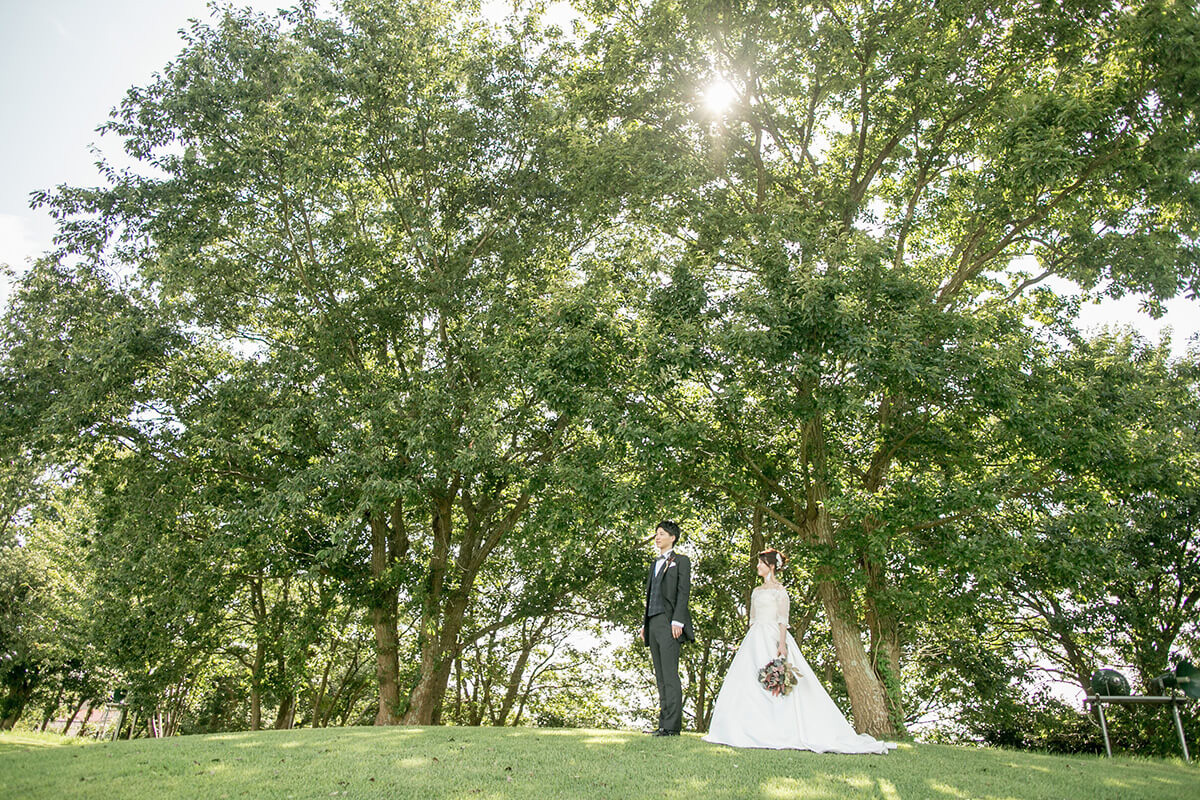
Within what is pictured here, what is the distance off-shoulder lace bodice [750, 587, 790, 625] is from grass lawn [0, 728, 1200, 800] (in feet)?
5.43

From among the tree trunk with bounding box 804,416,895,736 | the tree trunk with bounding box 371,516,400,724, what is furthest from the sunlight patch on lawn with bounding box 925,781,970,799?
the tree trunk with bounding box 371,516,400,724

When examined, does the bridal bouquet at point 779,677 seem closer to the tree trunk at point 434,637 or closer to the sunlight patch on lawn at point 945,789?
the sunlight patch on lawn at point 945,789

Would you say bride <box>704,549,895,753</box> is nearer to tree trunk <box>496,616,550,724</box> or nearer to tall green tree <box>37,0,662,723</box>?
tall green tree <box>37,0,662,723</box>

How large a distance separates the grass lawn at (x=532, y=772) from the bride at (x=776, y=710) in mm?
511

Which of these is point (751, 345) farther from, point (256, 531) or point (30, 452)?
point (30, 452)

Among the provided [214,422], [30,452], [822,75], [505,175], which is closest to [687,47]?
[822,75]

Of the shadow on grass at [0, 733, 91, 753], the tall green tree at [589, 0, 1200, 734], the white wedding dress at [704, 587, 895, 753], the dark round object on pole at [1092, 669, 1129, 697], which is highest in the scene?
the tall green tree at [589, 0, 1200, 734]

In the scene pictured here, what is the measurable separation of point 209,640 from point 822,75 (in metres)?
18.0

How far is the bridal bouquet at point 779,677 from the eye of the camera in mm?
7582

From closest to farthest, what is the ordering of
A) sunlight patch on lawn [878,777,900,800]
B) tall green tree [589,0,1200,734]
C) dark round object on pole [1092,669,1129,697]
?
sunlight patch on lawn [878,777,900,800] < tall green tree [589,0,1200,734] < dark round object on pole [1092,669,1129,697]

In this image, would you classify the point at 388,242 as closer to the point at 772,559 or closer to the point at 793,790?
the point at 772,559

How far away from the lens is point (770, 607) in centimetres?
827

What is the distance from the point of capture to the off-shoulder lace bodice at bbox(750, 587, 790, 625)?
8195 mm

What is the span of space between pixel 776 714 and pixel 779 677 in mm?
378
